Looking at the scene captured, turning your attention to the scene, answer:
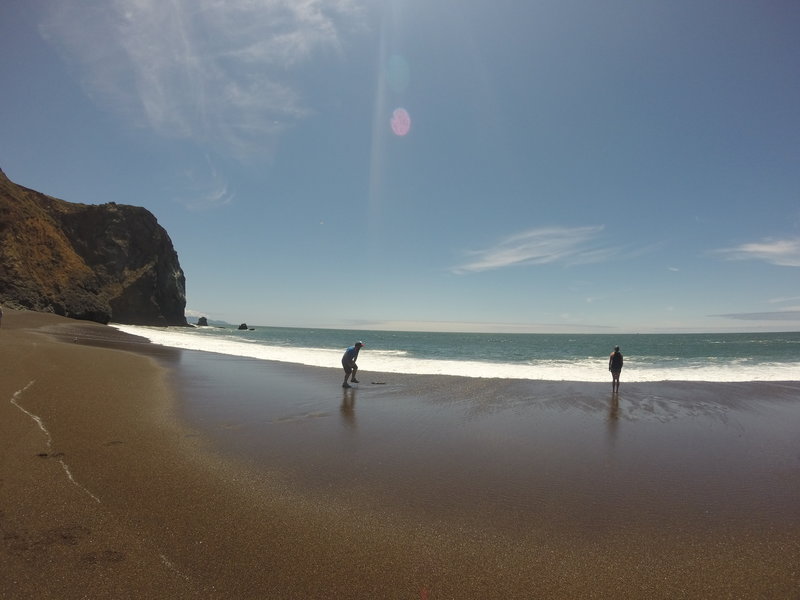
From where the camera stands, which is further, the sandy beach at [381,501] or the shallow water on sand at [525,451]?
the shallow water on sand at [525,451]

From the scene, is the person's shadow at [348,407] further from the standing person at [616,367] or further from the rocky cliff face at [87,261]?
the rocky cliff face at [87,261]

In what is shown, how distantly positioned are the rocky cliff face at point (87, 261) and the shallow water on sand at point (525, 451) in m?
51.2

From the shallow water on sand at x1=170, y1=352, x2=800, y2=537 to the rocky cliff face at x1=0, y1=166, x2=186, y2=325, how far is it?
5121 centimetres

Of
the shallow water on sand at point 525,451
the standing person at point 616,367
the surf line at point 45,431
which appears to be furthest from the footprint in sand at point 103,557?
the standing person at point 616,367

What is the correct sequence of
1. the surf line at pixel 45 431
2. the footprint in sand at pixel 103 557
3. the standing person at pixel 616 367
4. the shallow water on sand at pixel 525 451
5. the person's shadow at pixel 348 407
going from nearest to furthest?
the footprint in sand at pixel 103 557 → the surf line at pixel 45 431 → the shallow water on sand at pixel 525 451 → the person's shadow at pixel 348 407 → the standing person at pixel 616 367

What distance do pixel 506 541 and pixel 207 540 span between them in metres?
3.18

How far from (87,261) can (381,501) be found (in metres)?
92.6

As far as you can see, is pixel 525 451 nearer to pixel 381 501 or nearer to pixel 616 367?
pixel 381 501

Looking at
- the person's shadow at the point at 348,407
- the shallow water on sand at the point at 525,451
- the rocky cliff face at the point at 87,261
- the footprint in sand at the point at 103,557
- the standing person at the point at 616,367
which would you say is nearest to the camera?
the footprint in sand at the point at 103,557

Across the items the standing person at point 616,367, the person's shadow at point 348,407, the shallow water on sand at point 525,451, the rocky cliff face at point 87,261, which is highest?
the rocky cliff face at point 87,261

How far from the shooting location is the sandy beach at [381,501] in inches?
132

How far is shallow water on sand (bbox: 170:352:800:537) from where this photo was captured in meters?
4.93

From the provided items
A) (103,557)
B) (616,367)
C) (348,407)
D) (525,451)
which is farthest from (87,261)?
(525,451)

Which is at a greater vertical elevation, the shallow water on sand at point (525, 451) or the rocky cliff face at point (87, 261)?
the rocky cliff face at point (87, 261)
